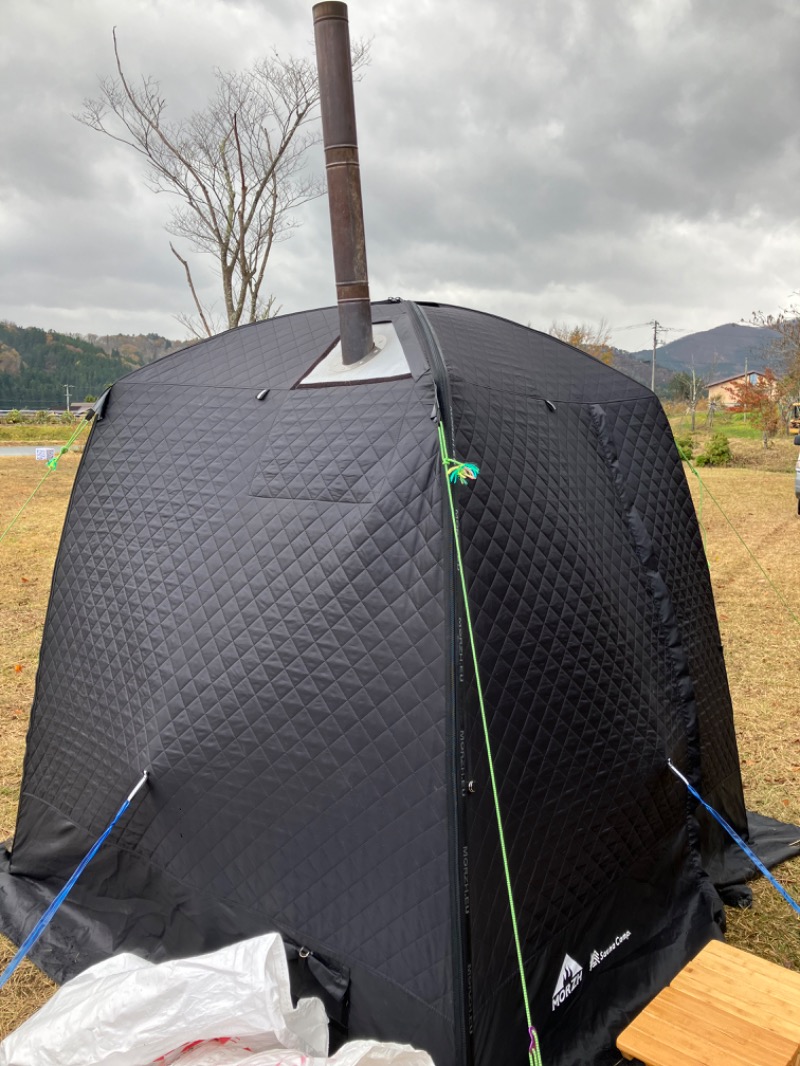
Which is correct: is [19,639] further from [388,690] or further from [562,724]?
[562,724]

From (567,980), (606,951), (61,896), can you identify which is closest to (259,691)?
(61,896)

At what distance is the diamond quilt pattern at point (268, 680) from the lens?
6.97 ft

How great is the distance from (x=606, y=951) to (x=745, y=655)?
12.2 feet

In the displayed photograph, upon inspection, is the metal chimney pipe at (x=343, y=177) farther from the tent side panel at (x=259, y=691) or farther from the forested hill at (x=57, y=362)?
the forested hill at (x=57, y=362)

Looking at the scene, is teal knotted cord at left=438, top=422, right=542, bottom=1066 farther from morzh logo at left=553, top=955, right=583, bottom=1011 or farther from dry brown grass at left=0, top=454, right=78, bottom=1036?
dry brown grass at left=0, top=454, right=78, bottom=1036

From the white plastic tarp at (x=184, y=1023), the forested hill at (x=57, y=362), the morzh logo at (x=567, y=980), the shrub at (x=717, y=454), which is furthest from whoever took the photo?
the forested hill at (x=57, y=362)

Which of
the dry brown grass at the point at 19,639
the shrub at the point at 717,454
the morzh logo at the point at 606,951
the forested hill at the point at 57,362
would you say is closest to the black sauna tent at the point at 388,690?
the morzh logo at the point at 606,951

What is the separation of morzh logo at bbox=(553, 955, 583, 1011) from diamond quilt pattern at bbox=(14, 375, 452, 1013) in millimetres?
424

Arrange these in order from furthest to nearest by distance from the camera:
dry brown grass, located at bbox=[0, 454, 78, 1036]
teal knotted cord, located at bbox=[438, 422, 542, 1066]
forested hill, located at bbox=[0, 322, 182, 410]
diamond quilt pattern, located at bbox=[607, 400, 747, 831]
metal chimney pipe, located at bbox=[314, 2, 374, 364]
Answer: forested hill, located at bbox=[0, 322, 182, 410]
diamond quilt pattern, located at bbox=[607, 400, 747, 831]
dry brown grass, located at bbox=[0, 454, 78, 1036]
metal chimney pipe, located at bbox=[314, 2, 374, 364]
teal knotted cord, located at bbox=[438, 422, 542, 1066]

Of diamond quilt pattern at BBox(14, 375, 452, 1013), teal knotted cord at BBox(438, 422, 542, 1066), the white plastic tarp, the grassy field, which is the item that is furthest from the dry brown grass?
teal knotted cord at BBox(438, 422, 542, 1066)

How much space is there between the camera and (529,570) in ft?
7.73

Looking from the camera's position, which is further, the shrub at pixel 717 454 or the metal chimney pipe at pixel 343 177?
the shrub at pixel 717 454

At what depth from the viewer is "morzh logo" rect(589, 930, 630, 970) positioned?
7.89 ft

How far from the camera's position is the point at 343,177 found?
2459 millimetres
